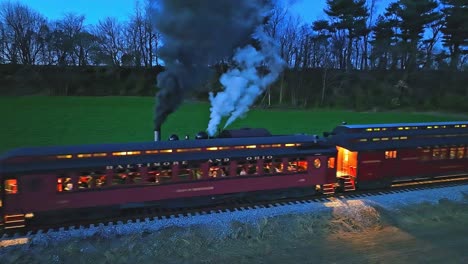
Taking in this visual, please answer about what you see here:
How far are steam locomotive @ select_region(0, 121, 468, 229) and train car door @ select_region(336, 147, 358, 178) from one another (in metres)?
0.05

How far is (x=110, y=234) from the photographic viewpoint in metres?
11.4

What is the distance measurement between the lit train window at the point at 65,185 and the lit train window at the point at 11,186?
1.18 meters

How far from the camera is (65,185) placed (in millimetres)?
11812

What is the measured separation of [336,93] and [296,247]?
46391 mm

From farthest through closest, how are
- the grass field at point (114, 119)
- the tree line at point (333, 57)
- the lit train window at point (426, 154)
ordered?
the tree line at point (333, 57) → the grass field at point (114, 119) → the lit train window at point (426, 154)

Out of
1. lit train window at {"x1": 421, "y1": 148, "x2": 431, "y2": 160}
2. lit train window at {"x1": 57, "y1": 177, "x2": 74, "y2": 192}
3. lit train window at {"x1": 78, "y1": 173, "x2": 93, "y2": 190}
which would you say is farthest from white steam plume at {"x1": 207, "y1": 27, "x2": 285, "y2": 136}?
lit train window at {"x1": 421, "y1": 148, "x2": 431, "y2": 160}

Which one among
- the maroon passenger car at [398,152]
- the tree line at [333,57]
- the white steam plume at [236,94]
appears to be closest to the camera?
the maroon passenger car at [398,152]

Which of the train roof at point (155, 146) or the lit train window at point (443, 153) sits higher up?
the train roof at point (155, 146)

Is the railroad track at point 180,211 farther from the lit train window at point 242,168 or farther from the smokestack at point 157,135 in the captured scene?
the smokestack at point 157,135

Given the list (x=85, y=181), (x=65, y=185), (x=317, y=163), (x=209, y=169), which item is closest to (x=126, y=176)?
(x=85, y=181)

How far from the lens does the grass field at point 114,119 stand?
29625 mm

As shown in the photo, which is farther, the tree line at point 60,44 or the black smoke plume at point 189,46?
the tree line at point 60,44

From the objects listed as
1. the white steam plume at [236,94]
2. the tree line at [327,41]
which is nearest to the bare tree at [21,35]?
the tree line at [327,41]

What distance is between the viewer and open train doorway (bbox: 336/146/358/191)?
1655 centimetres
